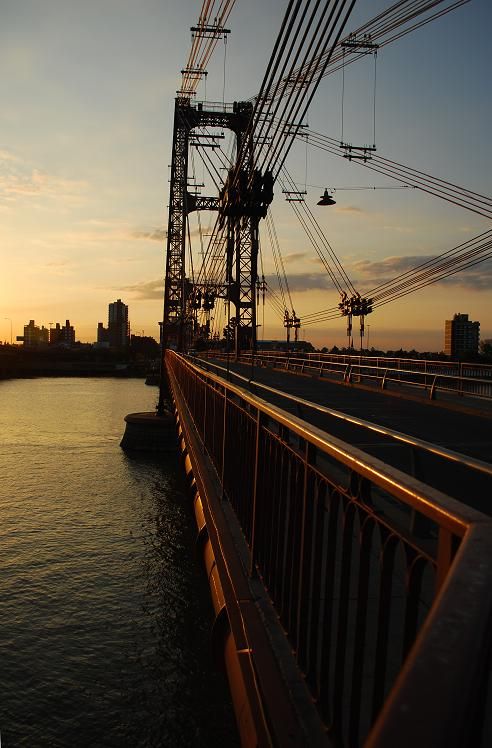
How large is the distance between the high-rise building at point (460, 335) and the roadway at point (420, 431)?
71.4 metres

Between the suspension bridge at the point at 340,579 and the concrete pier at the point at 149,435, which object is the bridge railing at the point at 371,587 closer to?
the suspension bridge at the point at 340,579

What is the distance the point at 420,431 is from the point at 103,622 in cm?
778

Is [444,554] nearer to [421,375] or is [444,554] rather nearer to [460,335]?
[421,375]

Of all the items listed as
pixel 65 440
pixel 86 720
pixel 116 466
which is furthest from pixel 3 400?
pixel 86 720

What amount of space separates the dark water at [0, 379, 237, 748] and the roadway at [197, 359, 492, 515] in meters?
3.63

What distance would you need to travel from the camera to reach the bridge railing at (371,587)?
805 mm

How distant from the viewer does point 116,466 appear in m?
28.0

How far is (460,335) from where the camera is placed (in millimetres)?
126062

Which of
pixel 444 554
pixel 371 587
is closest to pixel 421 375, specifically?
pixel 371 587

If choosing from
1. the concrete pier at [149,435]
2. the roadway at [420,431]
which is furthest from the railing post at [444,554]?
the concrete pier at [149,435]

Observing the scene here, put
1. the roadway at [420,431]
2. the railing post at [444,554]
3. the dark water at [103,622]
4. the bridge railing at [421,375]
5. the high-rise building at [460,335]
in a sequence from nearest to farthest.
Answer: the railing post at [444,554] → the dark water at [103,622] → the roadway at [420,431] → the bridge railing at [421,375] → the high-rise building at [460,335]

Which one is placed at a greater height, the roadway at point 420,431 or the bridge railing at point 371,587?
the bridge railing at point 371,587

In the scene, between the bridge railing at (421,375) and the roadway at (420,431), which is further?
the bridge railing at (421,375)

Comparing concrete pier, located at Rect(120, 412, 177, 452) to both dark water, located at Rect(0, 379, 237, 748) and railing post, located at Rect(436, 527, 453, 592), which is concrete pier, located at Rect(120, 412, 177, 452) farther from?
railing post, located at Rect(436, 527, 453, 592)
